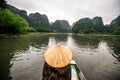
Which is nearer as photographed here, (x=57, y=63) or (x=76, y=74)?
(x=57, y=63)

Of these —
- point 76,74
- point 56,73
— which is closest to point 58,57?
point 56,73

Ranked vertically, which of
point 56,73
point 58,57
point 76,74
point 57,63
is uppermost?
Answer: point 58,57

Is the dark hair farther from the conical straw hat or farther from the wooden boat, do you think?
the wooden boat

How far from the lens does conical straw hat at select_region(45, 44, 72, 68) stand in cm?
309

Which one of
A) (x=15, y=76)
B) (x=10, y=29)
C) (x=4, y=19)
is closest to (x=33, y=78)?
(x=15, y=76)

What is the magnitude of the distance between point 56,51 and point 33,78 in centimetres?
536

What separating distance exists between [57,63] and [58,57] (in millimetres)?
168

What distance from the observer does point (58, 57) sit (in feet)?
10.3

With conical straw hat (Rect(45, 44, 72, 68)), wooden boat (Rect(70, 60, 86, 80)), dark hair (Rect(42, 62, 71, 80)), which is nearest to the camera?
conical straw hat (Rect(45, 44, 72, 68))

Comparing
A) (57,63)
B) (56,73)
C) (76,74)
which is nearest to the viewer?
(57,63)

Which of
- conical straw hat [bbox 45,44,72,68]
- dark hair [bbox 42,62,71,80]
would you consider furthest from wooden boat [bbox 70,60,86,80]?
conical straw hat [bbox 45,44,72,68]

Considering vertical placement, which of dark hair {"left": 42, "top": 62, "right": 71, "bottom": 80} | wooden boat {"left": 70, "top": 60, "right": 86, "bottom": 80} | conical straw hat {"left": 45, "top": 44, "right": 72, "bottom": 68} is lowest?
wooden boat {"left": 70, "top": 60, "right": 86, "bottom": 80}

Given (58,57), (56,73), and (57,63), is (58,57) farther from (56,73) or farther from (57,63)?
(56,73)

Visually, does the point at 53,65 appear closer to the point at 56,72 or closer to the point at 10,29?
the point at 56,72
